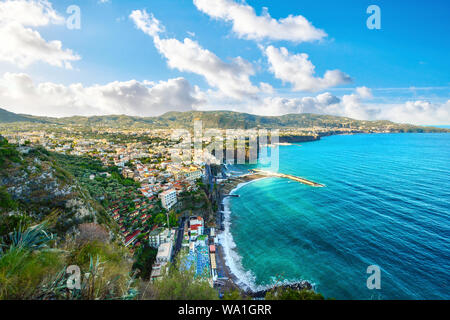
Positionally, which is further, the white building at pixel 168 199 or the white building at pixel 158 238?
the white building at pixel 168 199

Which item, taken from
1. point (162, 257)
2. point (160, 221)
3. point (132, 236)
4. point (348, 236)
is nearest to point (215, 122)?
point (160, 221)

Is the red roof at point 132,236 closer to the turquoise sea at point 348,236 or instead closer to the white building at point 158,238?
the white building at point 158,238

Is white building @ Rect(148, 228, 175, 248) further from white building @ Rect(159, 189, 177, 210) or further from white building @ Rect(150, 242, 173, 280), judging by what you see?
white building @ Rect(159, 189, 177, 210)

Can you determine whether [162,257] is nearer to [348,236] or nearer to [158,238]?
[158,238]

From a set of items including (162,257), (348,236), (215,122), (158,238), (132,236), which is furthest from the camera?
(215,122)

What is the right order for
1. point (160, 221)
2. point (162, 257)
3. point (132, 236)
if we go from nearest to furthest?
1. point (162, 257)
2. point (132, 236)
3. point (160, 221)

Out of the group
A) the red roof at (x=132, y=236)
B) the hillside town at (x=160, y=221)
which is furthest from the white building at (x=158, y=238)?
the red roof at (x=132, y=236)
